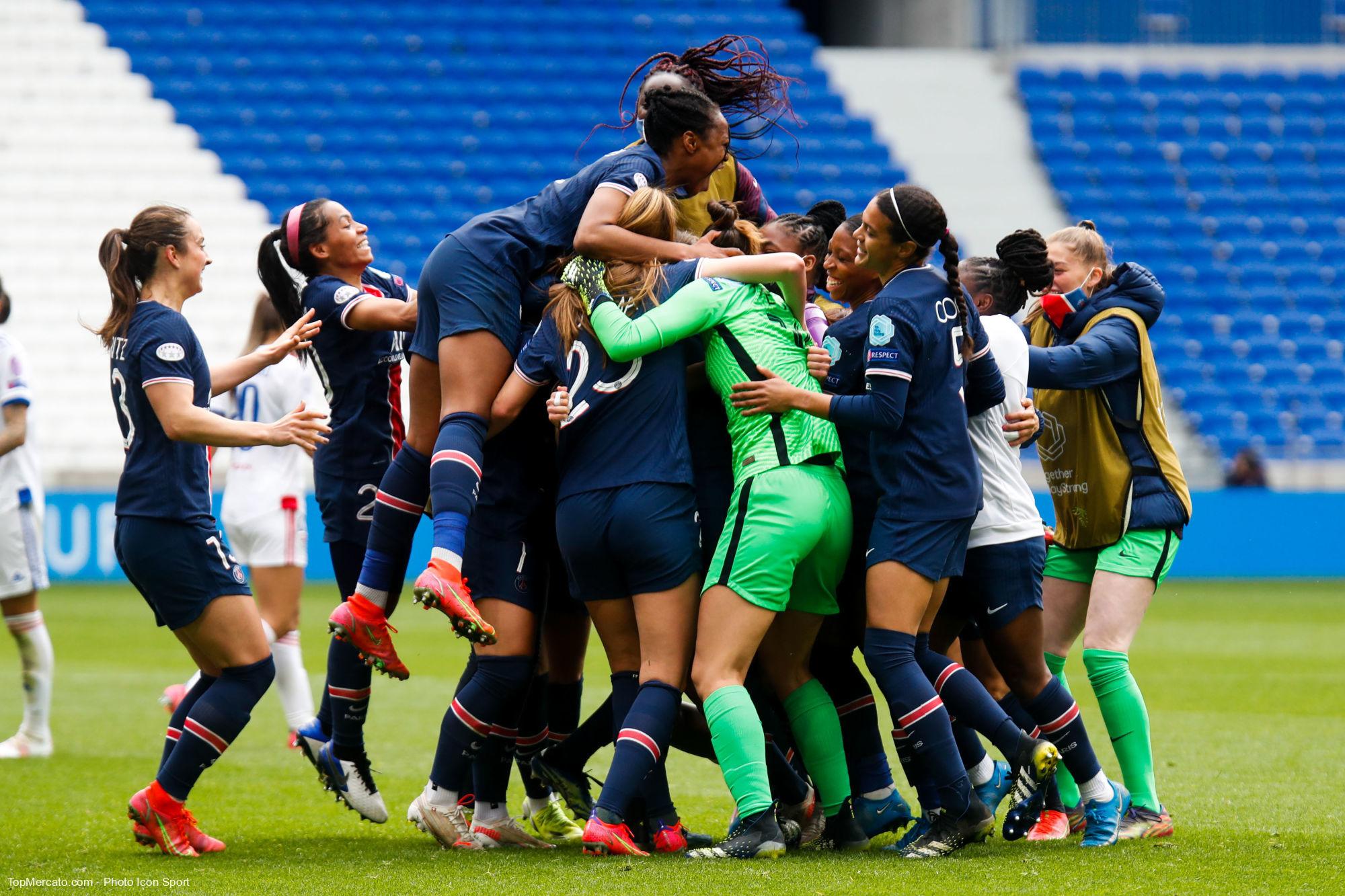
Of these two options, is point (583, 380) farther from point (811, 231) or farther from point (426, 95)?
point (426, 95)

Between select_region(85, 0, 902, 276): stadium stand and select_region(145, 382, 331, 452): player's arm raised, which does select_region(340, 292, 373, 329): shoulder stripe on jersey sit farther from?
select_region(85, 0, 902, 276): stadium stand

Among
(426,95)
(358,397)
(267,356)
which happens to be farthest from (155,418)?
(426,95)

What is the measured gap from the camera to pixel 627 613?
4.91m

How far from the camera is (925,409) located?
4.80m

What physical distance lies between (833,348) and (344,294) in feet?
5.77

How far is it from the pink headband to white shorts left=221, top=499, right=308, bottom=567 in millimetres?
2394

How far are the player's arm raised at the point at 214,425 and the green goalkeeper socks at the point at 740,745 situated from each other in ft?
5.02

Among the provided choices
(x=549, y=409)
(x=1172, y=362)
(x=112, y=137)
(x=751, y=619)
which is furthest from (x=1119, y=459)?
(x=112, y=137)

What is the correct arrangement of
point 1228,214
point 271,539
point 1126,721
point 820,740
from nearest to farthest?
1. point 820,740
2. point 1126,721
3. point 271,539
4. point 1228,214

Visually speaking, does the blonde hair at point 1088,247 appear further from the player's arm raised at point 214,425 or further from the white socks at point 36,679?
the white socks at point 36,679

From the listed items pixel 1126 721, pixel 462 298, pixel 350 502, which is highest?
pixel 462 298

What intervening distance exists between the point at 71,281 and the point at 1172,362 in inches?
550

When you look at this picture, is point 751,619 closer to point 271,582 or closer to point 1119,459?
point 1119,459

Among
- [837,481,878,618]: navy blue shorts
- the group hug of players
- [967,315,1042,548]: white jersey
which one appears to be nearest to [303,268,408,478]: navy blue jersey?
the group hug of players
